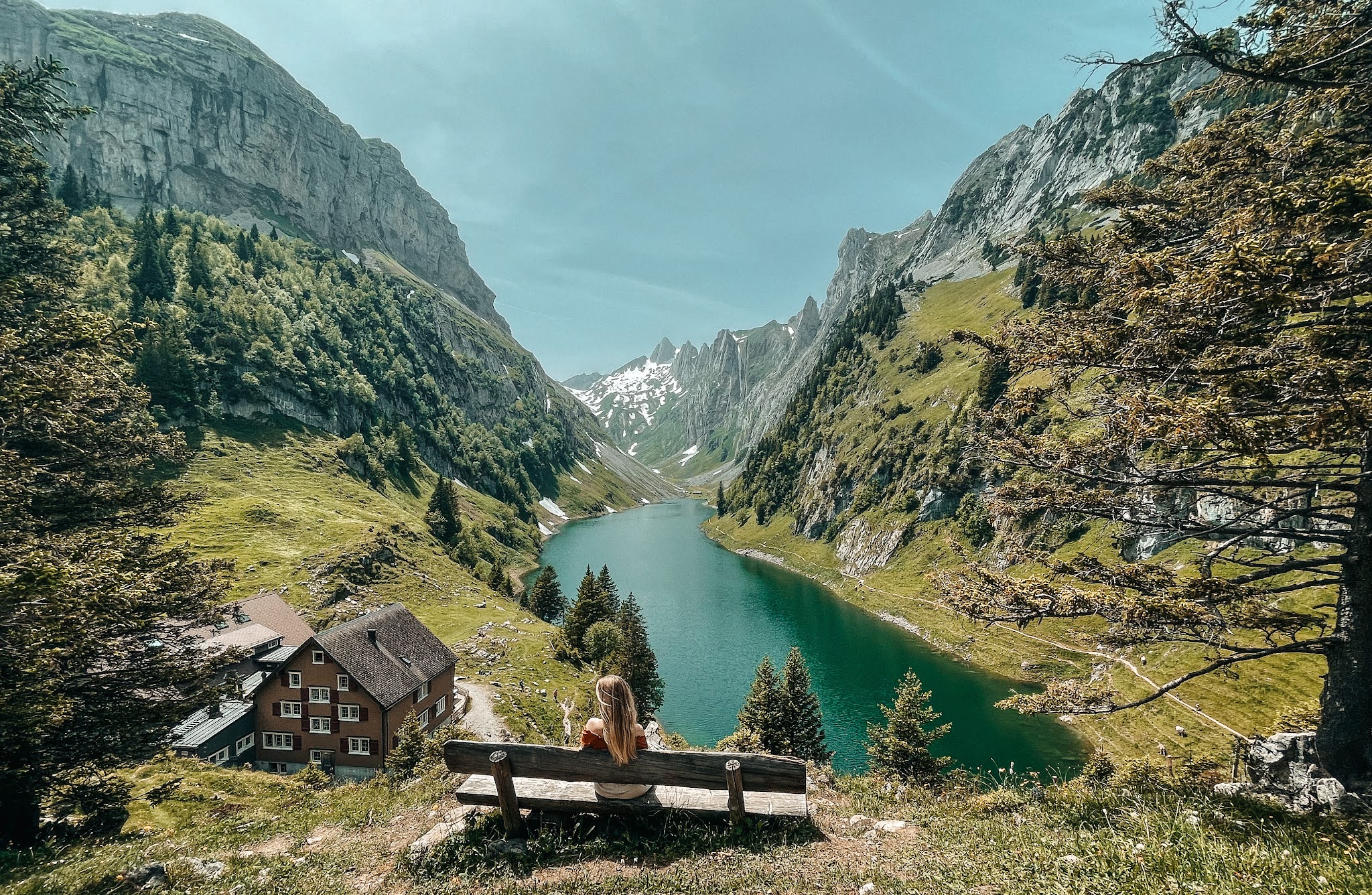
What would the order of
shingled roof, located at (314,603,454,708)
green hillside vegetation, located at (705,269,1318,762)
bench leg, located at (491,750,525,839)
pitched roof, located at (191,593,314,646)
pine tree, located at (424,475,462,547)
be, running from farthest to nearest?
pine tree, located at (424,475,462,547) < pitched roof, located at (191,593,314,646) < green hillside vegetation, located at (705,269,1318,762) < shingled roof, located at (314,603,454,708) < bench leg, located at (491,750,525,839)

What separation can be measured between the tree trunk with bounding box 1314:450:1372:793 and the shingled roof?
44305 mm

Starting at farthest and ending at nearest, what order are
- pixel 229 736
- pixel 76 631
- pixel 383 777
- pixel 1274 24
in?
pixel 229 736
pixel 383 777
pixel 76 631
pixel 1274 24

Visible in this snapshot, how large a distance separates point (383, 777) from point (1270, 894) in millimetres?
21315

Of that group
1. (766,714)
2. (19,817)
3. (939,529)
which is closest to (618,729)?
(19,817)

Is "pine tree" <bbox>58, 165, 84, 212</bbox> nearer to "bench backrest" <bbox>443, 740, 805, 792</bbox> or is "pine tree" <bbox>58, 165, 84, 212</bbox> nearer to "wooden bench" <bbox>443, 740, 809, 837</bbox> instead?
"wooden bench" <bbox>443, 740, 809, 837</bbox>

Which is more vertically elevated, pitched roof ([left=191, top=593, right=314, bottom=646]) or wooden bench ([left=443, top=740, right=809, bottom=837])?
wooden bench ([left=443, top=740, right=809, bottom=837])

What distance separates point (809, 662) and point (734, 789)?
192 ft

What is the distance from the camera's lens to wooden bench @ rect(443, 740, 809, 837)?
29.4 ft

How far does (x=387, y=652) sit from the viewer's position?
4050 centimetres

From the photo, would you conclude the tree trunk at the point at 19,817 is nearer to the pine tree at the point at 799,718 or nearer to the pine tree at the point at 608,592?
the pine tree at the point at 799,718

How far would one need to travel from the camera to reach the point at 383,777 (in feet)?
58.1

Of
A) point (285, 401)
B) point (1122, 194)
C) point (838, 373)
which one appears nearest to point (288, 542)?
point (285, 401)

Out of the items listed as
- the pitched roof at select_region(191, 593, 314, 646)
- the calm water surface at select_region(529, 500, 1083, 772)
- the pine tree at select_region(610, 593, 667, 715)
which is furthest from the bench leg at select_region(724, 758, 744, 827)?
the pitched roof at select_region(191, 593, 314, 646)

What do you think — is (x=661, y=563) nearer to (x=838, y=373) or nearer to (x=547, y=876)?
(x=838, y=373)
